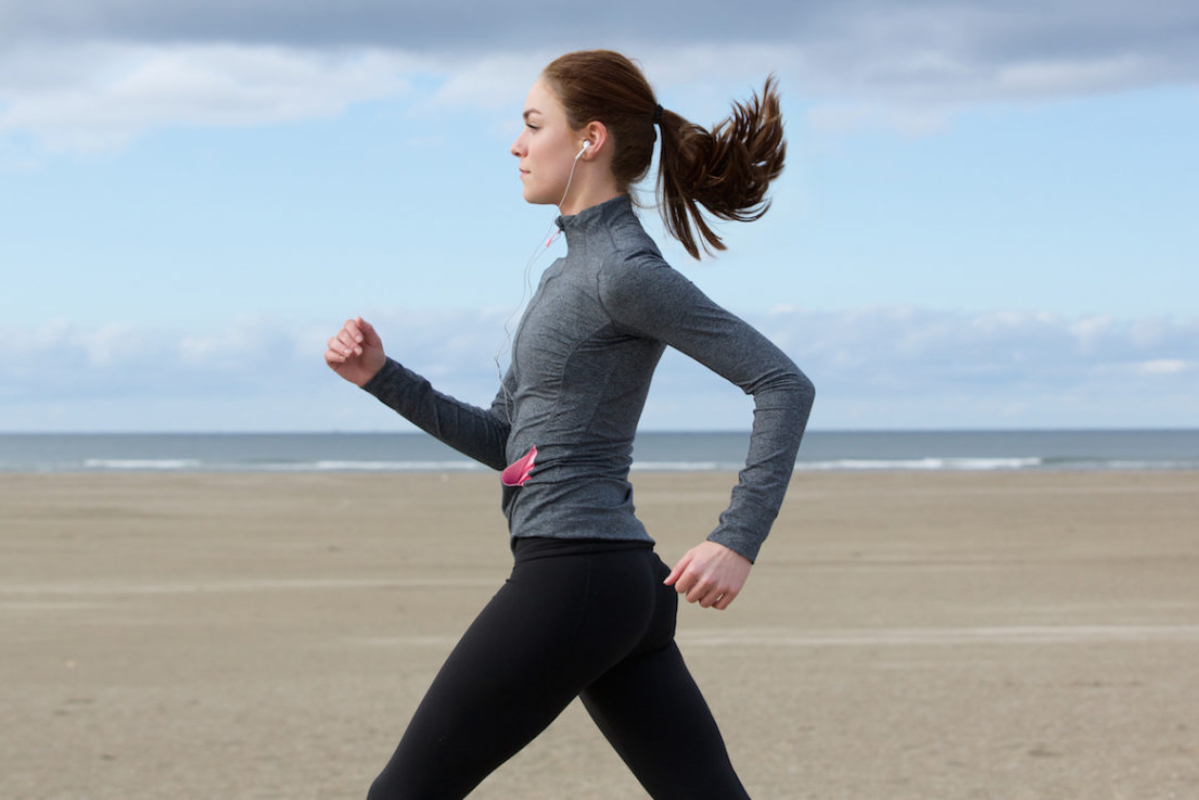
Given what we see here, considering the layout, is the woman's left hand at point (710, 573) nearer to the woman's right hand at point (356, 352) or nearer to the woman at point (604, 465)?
the woman at point (604, 465)

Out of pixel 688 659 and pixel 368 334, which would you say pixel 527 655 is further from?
pixel 688 659

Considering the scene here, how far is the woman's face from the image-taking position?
2277 mm

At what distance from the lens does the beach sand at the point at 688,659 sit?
5.10m

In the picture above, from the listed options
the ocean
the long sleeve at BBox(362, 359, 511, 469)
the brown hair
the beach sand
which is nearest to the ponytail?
the brown hair

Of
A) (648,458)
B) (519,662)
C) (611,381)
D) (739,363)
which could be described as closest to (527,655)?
(519,662)

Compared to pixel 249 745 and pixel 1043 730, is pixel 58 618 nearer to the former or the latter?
pixel 249 745

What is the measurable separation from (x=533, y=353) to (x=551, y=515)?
279mm

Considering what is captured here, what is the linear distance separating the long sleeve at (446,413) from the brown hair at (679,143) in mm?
499

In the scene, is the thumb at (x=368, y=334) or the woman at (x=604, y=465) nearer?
the woman at (x=604, y=465)

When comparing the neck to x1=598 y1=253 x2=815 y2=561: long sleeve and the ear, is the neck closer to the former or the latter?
the ear

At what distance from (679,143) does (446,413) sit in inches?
27.3

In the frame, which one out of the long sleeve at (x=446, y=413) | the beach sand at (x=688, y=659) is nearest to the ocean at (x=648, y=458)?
the beach sand at (x=688, y=659)

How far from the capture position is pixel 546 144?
7.50 feet

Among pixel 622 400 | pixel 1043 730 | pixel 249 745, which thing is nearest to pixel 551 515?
pixel 622 400
